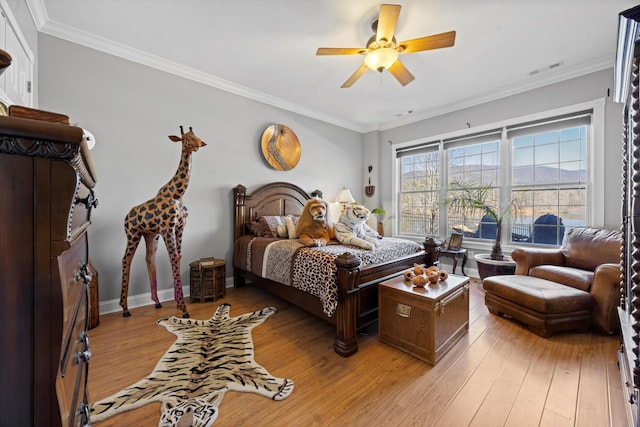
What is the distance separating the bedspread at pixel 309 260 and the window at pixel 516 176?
76.4 inches

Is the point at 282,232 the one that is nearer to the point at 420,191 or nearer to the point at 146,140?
the point at 146,140

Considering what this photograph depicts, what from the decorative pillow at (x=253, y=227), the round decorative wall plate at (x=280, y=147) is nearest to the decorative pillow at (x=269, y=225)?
the decorative pillow at (x=253, y=227)

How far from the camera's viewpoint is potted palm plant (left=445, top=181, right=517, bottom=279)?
341 centimetres

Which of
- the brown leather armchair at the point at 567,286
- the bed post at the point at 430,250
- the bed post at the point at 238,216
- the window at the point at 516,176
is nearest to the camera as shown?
the brown leather armchair at the point at 567,286

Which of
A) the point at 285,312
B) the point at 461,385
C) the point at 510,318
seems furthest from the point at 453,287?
the point at 285,312

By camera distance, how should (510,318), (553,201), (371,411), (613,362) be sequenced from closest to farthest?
1. (371,411)
2. (613,362)
3. (510,318)
4. (553,201)

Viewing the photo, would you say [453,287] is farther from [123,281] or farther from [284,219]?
[123,281]

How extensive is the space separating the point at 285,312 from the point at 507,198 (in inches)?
138

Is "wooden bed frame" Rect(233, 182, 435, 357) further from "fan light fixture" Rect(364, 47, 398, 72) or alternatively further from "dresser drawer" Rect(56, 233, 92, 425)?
"fan light fixture" Rect(364, 47, 398, 72)

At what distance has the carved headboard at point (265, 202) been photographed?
11.7ft

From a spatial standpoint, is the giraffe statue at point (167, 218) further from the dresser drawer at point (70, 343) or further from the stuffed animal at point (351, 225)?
the dresser drawer at point (70, 343)

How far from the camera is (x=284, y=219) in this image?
3551mm

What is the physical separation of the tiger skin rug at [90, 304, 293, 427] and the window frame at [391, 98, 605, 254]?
3.66 meters

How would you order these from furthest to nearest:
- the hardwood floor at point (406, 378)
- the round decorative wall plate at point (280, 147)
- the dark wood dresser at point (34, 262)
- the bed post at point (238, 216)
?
the round decorative wall plate at point (280, 147), the bed post at point (238, 216), the hardwood floor at point (406, 378), the dark wood dresser at point (34, 262)
